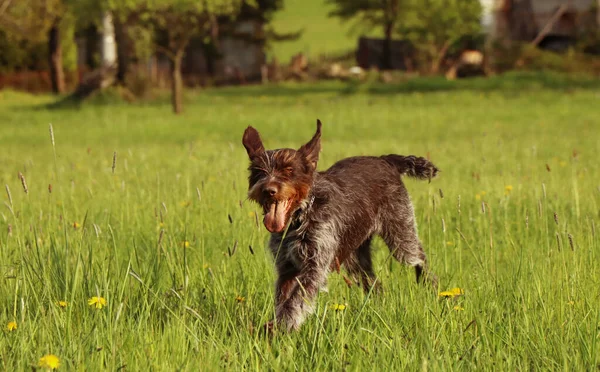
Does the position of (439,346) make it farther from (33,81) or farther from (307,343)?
(33,81)

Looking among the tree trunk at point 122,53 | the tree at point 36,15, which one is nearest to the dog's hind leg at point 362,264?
the tree at point 36,15

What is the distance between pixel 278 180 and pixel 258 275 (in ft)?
3.92

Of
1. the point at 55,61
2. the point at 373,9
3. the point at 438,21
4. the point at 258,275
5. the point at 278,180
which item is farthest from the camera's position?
the point at 55,61

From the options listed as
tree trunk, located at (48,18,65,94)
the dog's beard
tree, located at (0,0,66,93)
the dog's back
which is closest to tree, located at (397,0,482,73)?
tree, located at (0,0,66,93)

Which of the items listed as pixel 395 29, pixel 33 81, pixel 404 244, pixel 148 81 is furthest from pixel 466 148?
pixel 33 81

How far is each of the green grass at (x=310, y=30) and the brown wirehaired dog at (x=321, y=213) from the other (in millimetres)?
68637

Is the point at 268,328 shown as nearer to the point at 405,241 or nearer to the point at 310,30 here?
the point at 405,241

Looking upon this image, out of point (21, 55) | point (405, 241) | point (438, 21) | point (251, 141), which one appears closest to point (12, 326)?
point (251, 141)

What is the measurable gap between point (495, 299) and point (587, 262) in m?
1.21

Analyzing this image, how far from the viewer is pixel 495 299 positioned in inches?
186

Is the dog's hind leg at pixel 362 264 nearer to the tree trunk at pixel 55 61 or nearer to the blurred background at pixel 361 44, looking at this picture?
the blurred background at pixel 361 44

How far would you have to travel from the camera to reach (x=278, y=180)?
4.43 m

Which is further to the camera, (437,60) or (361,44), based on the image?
(361,44)

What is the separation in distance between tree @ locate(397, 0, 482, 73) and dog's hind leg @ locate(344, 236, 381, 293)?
42.7m
